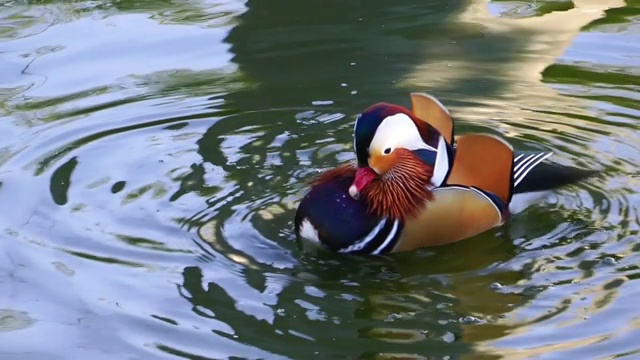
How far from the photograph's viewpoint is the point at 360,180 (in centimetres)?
515

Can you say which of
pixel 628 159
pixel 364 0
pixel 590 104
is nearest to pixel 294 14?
pixel 364 0

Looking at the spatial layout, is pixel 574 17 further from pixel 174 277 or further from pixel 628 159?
pixel 174 277

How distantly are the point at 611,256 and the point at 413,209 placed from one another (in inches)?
31.3

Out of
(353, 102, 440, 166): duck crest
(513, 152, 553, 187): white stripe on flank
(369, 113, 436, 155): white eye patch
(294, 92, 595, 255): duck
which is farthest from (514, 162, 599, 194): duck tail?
(353, 102, 440, 166): duck crest

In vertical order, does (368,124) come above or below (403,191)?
above

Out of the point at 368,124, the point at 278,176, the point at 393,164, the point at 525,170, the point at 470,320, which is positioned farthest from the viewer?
the point at 278,176

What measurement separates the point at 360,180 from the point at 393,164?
0.17 meters

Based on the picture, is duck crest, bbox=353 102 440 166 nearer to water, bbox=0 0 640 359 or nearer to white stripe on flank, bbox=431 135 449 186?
white stripe on flank, bbox=431 135 449 186

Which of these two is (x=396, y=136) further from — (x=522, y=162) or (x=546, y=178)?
(x=546, y=178)

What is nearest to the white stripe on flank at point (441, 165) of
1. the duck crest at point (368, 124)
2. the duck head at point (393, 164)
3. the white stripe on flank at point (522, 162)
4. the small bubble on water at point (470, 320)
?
the duck head at point (393, 164)

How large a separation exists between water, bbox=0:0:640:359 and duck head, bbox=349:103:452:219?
0.78 feet

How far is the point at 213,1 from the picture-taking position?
8.89 meters

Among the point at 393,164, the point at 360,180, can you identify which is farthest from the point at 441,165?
the point at 360,180

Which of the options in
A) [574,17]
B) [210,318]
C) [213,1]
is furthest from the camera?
[213,1]
